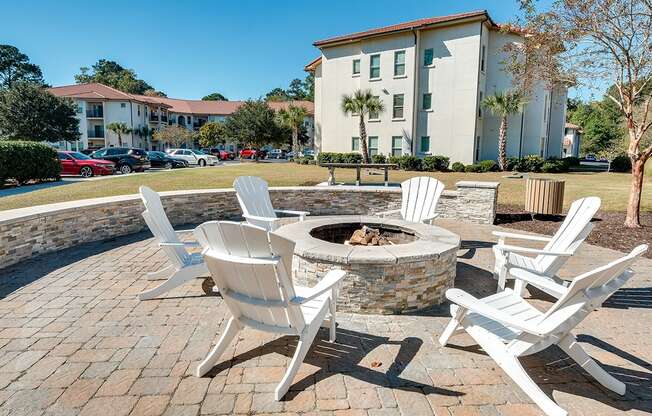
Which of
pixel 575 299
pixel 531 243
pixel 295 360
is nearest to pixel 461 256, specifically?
pixel 531 243

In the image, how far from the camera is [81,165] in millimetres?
19984

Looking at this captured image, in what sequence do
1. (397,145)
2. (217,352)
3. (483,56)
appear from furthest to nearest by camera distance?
(397,145) → (483,56) → (217,352)

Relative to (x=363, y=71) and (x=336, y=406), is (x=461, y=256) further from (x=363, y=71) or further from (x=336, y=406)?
(x=363, y=71)

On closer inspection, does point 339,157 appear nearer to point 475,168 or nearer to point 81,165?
point 475,168

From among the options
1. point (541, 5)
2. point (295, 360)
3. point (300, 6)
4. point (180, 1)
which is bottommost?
point (295, 360)

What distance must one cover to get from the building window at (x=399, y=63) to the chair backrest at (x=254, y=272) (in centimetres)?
2704

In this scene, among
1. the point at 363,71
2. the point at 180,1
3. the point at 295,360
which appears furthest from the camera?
the point at 363,71

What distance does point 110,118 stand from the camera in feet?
157

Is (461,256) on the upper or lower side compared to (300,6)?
lower

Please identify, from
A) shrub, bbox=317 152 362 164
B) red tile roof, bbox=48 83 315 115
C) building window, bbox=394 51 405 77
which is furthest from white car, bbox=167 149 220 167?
red tile roof, bbox=48 83 315 115

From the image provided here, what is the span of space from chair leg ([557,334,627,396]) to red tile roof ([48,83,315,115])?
1812 inches

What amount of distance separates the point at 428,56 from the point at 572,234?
2501 centimetres

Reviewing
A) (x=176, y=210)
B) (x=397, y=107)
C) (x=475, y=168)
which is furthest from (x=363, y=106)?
(x=176, y=210)

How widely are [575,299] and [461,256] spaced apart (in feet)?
12.4
